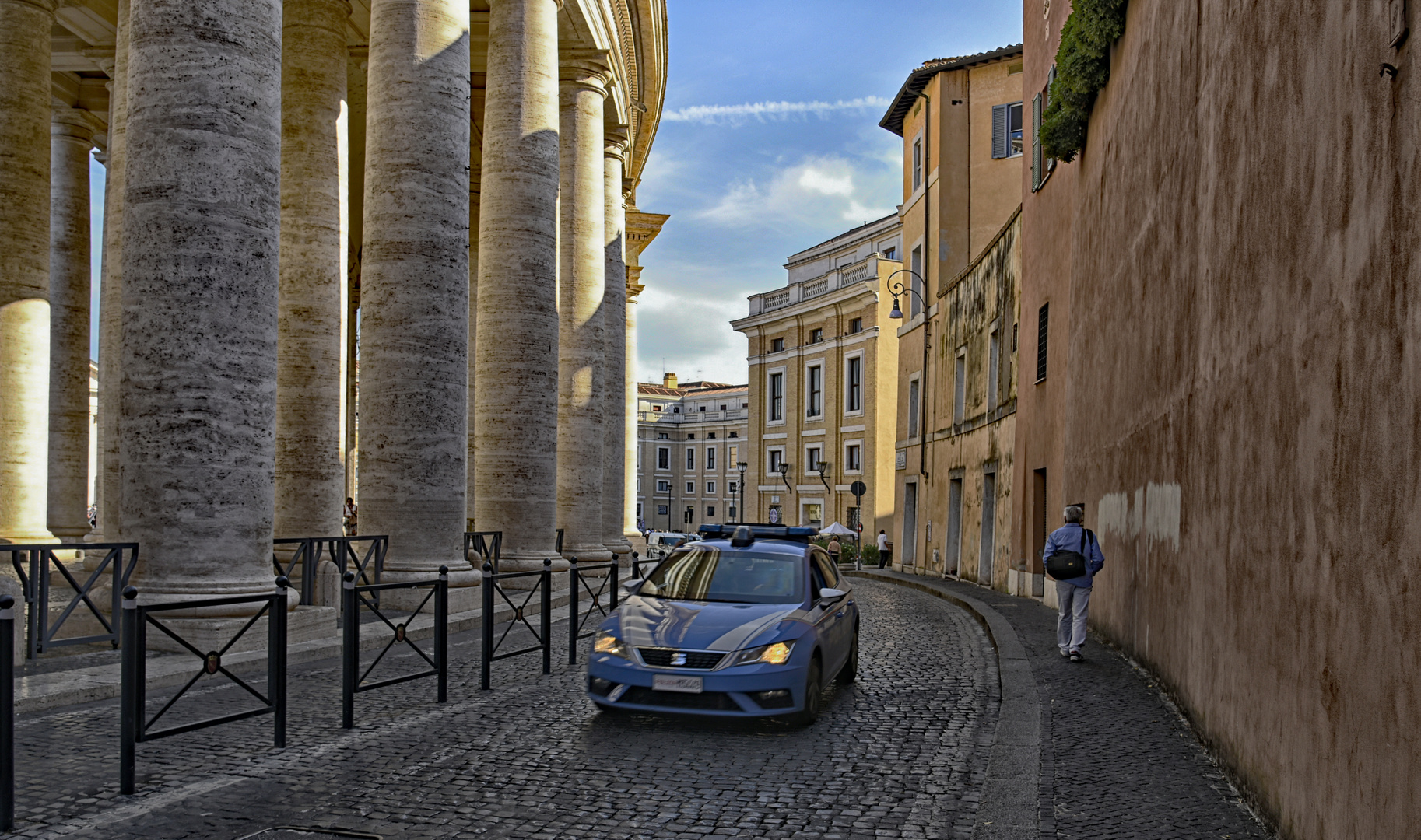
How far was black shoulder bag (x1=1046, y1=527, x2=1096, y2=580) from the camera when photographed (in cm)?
1127

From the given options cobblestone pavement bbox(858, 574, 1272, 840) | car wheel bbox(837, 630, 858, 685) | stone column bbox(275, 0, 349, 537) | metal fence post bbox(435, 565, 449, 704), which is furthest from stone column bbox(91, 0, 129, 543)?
cobblestone pavement bbox(858, 574, 1272, 840)

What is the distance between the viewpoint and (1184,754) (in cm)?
720

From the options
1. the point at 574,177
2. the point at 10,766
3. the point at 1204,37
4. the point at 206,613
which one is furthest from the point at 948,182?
the point at 10,766

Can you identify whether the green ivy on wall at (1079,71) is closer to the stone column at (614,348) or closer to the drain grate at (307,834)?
the stone column at (614,348)

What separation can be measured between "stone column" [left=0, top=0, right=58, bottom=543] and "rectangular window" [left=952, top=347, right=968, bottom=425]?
19.3m

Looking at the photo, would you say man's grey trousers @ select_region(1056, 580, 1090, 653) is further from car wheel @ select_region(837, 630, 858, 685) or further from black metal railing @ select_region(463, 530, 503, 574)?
black metal railing @ select_region(463, 530, 503, 574)

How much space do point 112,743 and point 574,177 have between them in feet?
53.1

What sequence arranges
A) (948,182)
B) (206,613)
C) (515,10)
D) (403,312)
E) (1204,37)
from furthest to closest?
(948,182)
(515,10)
(403,312)
(206,613)
(1204,37)

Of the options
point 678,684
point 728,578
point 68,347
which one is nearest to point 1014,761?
point 678,684

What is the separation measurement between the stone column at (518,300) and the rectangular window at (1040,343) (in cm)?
806

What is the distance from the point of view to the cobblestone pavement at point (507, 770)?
5.65m

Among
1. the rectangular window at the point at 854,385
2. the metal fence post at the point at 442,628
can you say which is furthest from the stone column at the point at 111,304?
the rectangular window at the point at 854,385

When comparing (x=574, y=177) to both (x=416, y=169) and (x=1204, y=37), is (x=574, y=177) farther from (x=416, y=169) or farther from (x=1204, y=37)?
(x=1204, y=37)

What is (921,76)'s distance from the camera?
33.1 m
